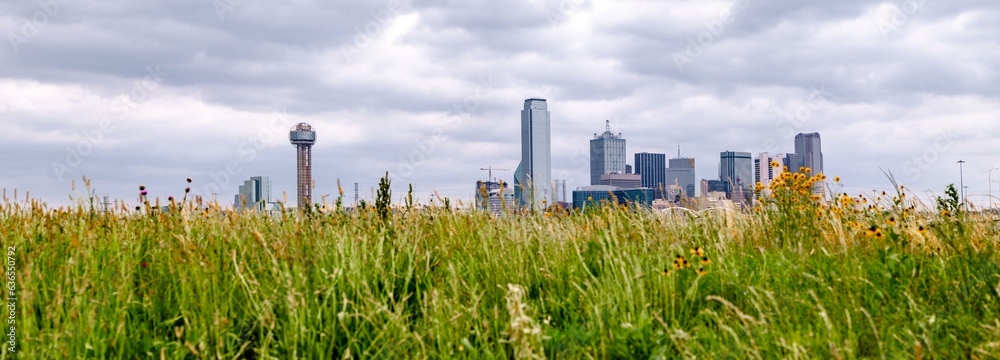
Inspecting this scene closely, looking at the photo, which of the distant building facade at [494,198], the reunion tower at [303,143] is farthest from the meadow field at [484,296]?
the reunion tower at [303,143]

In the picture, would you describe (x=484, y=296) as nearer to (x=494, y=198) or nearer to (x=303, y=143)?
(x=494, y=198)

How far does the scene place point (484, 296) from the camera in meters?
4.85

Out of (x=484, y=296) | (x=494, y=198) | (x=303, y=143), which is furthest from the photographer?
(x=303, y=143)

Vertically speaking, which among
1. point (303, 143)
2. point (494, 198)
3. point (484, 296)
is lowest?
point (484, 296)

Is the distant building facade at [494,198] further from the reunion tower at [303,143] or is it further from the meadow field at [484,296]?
the reunion tower at [303,143]

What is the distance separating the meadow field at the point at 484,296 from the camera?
379 centimetres

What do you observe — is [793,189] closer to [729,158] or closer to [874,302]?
[874,302]

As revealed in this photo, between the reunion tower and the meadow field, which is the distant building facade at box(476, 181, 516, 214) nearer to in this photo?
the meadow field

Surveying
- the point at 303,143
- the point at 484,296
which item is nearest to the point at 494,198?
the point at 484,296

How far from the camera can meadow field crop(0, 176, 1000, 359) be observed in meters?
3.79

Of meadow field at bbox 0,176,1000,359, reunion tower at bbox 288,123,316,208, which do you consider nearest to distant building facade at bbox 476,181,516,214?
meadow field at bbox 0,176,1000,359

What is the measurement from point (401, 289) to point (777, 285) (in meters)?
2.36

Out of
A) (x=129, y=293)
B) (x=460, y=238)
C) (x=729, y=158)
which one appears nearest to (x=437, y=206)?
(x=460, y=238)

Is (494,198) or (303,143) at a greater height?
(303,143)
